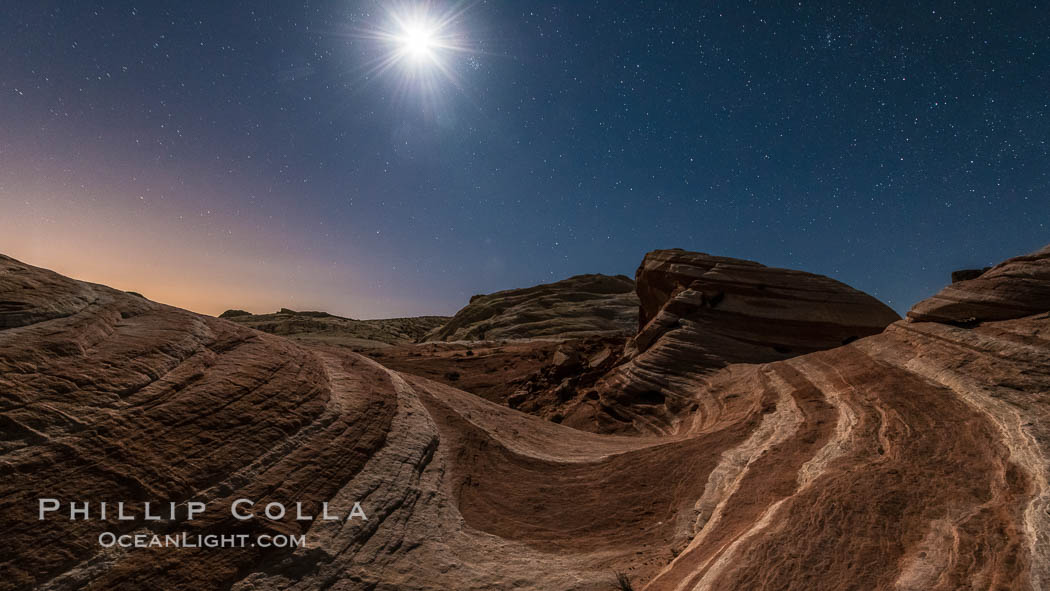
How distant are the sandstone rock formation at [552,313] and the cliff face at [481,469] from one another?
41.6 metres

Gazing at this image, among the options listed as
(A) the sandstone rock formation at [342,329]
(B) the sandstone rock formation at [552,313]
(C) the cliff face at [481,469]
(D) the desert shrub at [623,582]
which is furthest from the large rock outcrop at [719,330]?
(A) the sandstone rock formation at [342,329]

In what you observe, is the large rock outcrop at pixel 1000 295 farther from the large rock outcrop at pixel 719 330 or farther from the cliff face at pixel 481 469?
the large rock outcrop at pixel 719 330

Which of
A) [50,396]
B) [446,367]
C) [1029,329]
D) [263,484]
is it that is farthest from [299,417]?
[446,367]

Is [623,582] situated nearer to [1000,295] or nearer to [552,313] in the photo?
[1000,295]

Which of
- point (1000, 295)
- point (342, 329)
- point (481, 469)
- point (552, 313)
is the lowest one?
point (481, 469)

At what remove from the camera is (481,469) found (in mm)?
9508

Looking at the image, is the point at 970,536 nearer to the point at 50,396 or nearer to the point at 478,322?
the point at 50,396

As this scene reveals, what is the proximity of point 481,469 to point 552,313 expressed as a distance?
53.2 m

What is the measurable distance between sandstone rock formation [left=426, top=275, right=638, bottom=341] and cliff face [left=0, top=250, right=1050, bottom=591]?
136 ft

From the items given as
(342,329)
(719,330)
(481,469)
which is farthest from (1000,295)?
(342,329)

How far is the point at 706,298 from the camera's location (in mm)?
22953

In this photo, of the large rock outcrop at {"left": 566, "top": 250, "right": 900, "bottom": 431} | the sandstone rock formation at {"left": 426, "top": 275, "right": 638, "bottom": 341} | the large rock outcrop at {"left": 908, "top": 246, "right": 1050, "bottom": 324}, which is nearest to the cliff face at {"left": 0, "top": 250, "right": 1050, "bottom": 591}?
the large rock outcrop at {"left": 908, "top": 246, "right": 1050, "bottom": 324}

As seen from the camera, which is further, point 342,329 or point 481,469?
point 342,329

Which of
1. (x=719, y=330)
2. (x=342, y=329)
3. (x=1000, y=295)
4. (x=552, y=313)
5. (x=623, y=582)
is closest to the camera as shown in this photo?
(x=623, y=582)
